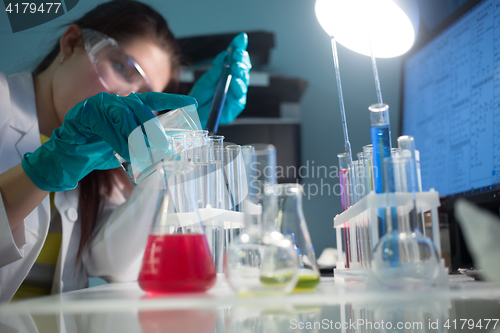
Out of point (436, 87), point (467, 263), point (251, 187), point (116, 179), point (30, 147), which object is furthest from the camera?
point (116, 179)

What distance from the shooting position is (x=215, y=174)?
952mm

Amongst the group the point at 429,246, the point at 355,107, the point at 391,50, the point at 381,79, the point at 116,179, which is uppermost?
the point at 381,79

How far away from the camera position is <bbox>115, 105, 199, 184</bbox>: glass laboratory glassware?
34.6 inches

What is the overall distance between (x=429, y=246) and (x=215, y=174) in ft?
1.72

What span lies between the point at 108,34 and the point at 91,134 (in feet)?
1.93

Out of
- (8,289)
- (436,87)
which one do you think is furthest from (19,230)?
(436,87)

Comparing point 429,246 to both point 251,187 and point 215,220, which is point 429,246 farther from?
point 215,220

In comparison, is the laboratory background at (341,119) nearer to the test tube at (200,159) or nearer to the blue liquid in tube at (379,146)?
the blue liquid in tube at (379,146)

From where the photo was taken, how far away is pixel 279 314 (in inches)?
18.9

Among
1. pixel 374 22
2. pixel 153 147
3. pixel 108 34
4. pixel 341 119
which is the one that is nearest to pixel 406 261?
pixel 153 147

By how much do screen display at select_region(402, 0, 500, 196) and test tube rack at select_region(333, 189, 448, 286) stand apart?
0.50 metres

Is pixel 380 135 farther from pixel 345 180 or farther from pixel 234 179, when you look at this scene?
pixel 234 179

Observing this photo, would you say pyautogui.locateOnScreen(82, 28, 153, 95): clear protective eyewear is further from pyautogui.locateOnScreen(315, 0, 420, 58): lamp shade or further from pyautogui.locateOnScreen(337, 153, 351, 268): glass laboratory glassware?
pyautogui.locateOnScreen(337, 153, 351, 268): glass laboratory glassware

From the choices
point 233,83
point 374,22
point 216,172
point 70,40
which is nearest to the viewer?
point 216,172
